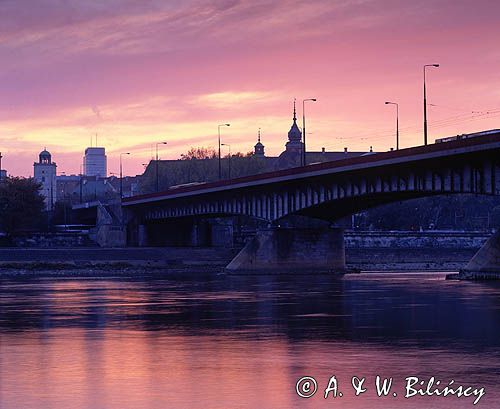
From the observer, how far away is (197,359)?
34094mm

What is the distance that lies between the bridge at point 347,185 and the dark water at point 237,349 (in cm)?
1579

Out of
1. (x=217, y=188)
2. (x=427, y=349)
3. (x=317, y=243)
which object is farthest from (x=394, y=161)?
(x=427, y=349)

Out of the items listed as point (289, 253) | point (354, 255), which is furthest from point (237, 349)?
point (354, 255)

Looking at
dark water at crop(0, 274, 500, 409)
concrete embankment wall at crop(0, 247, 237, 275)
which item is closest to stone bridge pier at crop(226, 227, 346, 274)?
concrete embankment wall at crop(0, 247, 237, 275)

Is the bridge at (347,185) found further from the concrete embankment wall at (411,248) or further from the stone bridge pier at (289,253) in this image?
A: the concrete embankment wall at (411,248)

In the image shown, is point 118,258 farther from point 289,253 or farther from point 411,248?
point 411,248

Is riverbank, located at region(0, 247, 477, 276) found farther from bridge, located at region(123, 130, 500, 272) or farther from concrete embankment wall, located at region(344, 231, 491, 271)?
bridge, located at region(123, 130, 500, 272)

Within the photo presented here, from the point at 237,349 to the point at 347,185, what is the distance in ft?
218

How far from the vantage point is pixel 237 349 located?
3697cm

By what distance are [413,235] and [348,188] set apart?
69781 millimetres

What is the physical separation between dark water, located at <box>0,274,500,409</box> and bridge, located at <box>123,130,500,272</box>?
1579 centimetres

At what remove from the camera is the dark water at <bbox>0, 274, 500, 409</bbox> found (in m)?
27.2

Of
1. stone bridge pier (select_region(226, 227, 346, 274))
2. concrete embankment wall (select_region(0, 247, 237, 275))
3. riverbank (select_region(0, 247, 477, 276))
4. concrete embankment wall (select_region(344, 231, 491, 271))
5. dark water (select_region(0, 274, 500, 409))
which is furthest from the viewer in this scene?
concrete embankment wall (select_region(344, 231, 491, 271))

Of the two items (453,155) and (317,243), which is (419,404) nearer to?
(453,155)
